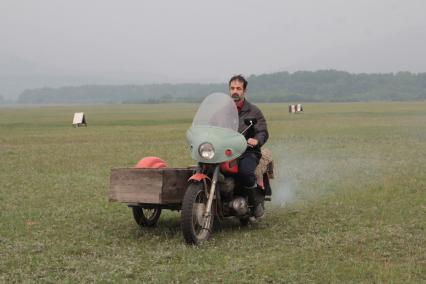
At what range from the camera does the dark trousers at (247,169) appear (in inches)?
333

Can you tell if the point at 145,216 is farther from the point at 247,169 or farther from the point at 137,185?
the point at 247,169

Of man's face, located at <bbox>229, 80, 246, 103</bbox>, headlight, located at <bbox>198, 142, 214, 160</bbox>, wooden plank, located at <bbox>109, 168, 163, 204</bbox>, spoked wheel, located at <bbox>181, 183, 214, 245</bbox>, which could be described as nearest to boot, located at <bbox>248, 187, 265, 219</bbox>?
spoked wheel, located at <bbox>181, 183, 214, 245</bbox>

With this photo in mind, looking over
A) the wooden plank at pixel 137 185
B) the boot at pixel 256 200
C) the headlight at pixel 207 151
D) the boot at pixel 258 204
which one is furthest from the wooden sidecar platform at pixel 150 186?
the boot at pixel 258 204

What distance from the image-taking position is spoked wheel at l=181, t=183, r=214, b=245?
755cm

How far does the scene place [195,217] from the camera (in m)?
7.95

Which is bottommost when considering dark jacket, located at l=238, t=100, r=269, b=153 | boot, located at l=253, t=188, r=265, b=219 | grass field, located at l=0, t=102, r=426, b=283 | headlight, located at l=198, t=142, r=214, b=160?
grass field, located at l=0, t=102, r=426, b=283

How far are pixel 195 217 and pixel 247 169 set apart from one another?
1040 millimetres

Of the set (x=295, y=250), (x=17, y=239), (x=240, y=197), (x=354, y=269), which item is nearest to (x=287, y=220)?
(x=240, y=197)

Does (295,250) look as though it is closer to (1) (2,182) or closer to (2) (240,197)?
(2) (240,197)

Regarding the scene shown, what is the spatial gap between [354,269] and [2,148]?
20.0 meters

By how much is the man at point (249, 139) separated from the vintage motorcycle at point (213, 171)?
0.31ft

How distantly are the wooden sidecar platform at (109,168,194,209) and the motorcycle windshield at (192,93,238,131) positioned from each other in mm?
717

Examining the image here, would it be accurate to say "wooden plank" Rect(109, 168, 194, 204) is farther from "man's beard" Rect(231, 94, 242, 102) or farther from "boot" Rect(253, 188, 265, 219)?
"man's beard" Rect(231, 94, 242, 102)

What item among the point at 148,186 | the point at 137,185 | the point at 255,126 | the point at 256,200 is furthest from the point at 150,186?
the point at 255,126
